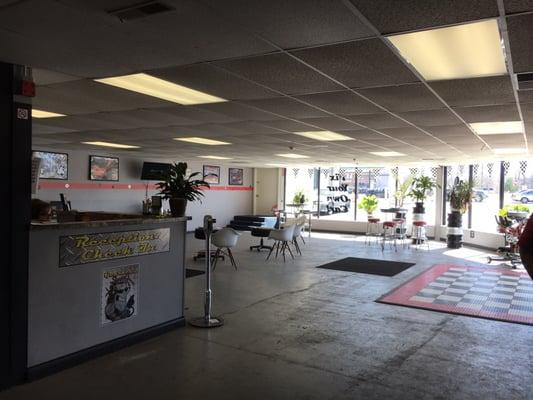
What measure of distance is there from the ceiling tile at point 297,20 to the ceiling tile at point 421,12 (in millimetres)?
107

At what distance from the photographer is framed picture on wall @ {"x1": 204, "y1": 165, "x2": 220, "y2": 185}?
1568cm

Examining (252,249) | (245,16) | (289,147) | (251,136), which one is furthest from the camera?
(252,249)

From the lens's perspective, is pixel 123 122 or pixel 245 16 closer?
pixel 245 16

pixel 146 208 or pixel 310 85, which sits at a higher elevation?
pixel 310 85

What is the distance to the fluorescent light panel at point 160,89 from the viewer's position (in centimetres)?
394

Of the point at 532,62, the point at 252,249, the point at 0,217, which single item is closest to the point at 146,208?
the point at 0,217

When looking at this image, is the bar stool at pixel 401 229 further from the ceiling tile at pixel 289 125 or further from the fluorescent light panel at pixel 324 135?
the ceiling tile at pixel 289 125

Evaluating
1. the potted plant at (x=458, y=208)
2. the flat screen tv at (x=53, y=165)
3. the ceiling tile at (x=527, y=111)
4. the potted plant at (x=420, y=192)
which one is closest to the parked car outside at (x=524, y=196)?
the potted plant at (x=458, y=208)

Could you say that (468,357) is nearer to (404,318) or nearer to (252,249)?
(404,318)

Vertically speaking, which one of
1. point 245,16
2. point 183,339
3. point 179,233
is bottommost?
point 183,339

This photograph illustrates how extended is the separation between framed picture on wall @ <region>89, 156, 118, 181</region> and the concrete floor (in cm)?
695

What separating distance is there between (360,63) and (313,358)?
2484 mm

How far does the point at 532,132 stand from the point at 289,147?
4.37m

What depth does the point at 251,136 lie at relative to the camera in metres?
7.55
